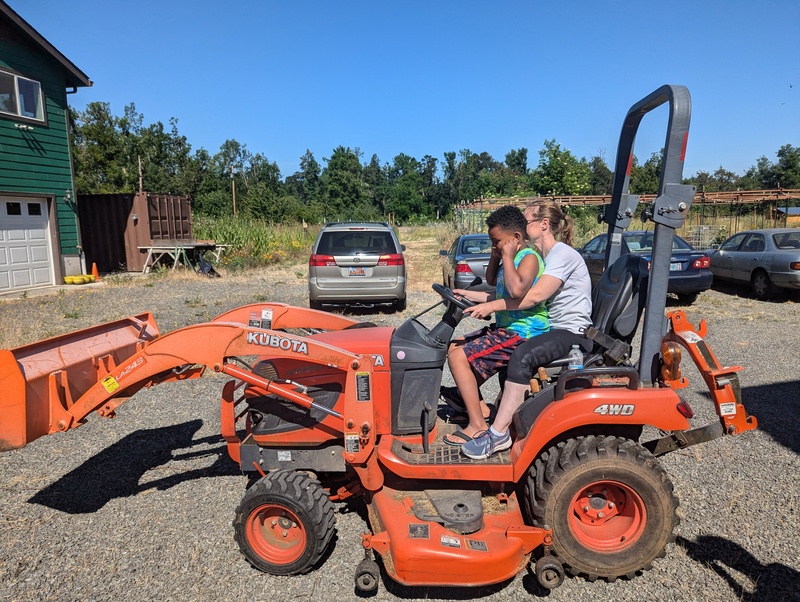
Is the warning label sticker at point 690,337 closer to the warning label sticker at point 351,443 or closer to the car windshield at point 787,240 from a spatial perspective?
the warning label sticker at point 351,443

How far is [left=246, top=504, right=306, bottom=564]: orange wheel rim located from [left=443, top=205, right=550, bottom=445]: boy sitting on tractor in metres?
1.07

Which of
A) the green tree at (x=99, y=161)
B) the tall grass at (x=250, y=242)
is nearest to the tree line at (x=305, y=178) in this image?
the green tree at (x=99, y=161)

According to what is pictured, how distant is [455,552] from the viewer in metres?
2.78

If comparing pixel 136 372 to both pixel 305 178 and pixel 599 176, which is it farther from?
pixel 305 178

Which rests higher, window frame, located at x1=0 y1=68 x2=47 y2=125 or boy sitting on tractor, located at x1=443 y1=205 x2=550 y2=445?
window frame, located at x1=0 y1=68 x2=47 y2=125

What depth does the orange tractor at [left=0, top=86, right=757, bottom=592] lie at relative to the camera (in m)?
2.94

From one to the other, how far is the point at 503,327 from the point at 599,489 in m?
1.14

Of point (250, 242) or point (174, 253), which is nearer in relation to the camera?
point (174, 253)

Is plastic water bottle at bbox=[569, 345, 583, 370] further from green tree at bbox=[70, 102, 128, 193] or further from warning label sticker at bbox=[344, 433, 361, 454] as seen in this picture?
green tree at bbox=[70, 102, 128, 193]

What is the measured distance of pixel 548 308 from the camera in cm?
358

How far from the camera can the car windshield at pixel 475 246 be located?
12922mm

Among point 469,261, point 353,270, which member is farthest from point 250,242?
point 469,261

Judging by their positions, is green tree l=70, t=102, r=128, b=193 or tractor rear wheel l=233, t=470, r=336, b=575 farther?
green tree l=70, t=102, r=128, b=193

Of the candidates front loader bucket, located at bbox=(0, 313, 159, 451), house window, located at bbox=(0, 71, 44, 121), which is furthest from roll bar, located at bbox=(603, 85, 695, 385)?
house window, located at bbox=(0, 71, 44, 121)
